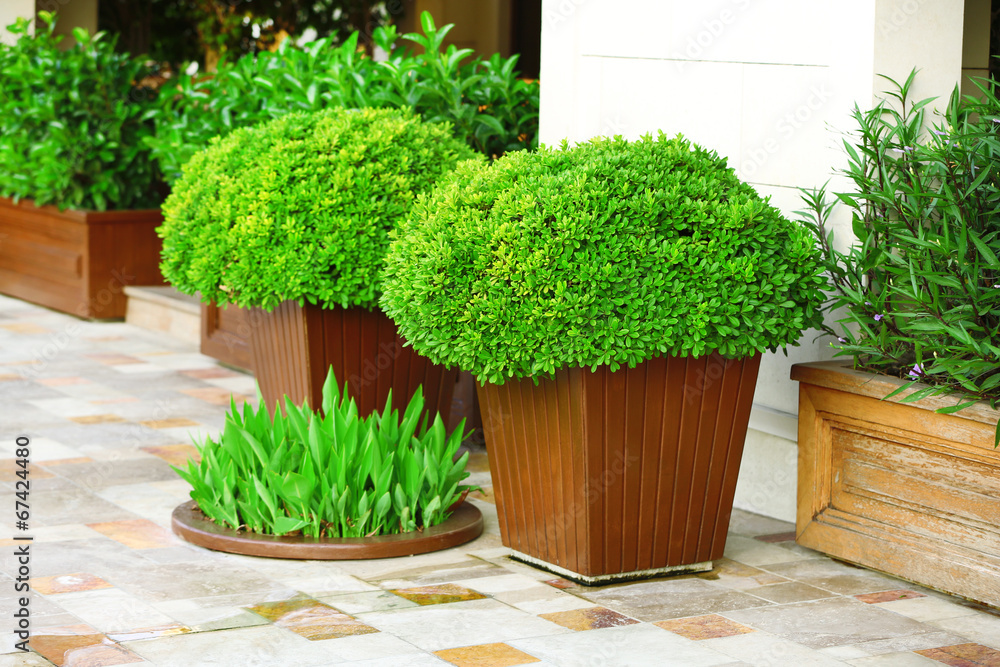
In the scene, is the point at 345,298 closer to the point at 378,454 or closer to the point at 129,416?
the point at 378,454

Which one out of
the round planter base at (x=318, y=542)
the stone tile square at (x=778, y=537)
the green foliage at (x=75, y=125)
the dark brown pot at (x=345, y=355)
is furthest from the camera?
the green foliage at (x=75, y=125)

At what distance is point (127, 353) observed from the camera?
8250 mm

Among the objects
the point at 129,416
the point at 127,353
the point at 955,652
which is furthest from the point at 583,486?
the point at 127,353

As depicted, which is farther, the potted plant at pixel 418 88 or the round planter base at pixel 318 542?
the potted plant at pixel 418 88

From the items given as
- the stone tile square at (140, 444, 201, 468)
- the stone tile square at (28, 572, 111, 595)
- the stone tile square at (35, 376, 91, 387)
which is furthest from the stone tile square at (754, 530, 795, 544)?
the stone tile square at (35, 376, 91, 387)

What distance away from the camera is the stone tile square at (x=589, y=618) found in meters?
3.65

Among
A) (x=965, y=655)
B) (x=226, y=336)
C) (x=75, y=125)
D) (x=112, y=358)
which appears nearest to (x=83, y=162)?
(x=75, y=125)

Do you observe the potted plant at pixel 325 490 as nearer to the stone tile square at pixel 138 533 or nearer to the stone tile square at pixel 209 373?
the stone tile square at pixel 138 533

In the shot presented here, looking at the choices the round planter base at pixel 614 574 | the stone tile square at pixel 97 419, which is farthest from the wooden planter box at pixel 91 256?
the round planter base at pixel 614 574

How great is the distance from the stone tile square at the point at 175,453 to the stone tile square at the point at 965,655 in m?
3.22

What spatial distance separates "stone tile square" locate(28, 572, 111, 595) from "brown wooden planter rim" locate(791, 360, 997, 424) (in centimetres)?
239

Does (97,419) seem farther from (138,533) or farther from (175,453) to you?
(138,533)

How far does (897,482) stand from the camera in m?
4.13

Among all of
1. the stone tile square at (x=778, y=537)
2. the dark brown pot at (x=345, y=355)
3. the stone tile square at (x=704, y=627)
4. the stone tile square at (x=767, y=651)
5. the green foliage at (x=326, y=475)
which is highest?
the dark brown pot at (x=345, y=355)
